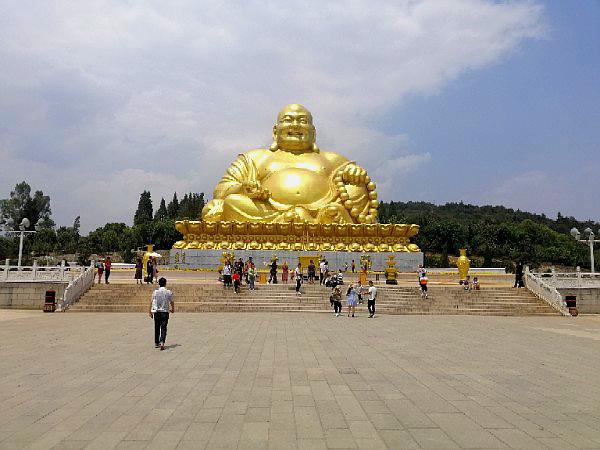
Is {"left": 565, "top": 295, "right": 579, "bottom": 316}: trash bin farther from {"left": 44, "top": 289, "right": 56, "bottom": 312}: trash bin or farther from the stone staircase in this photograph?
{"left": 44, "top": 289, "right": 56, "bottom": 312}: trash bin

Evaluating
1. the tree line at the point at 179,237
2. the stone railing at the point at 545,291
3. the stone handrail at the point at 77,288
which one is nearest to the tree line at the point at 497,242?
the tree line at the point at 179,237

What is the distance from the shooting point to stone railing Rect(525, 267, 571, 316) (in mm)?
15328

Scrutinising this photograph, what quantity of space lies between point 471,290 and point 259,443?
15.2 metres

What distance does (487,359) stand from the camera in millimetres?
7199

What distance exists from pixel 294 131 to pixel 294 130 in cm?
6

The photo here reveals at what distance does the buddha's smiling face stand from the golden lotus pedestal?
626 centimetres

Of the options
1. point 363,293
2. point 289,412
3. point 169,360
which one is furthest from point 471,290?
point 289,412

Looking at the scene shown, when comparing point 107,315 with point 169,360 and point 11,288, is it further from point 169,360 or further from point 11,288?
point 169,360

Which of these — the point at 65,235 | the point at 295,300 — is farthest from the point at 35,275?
the point at 65,235

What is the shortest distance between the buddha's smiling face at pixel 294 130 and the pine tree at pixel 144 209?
47190mm

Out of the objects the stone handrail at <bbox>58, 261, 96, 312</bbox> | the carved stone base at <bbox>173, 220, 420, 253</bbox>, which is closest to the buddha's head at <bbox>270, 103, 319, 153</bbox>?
the carved stone base at <bbox>173, 220, 420, 253</bbox>

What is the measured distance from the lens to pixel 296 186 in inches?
1060

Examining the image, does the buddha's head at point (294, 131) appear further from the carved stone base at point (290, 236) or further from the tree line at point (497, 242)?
the tree line at point (497, 242)

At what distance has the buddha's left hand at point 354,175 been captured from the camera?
27.6 meters
